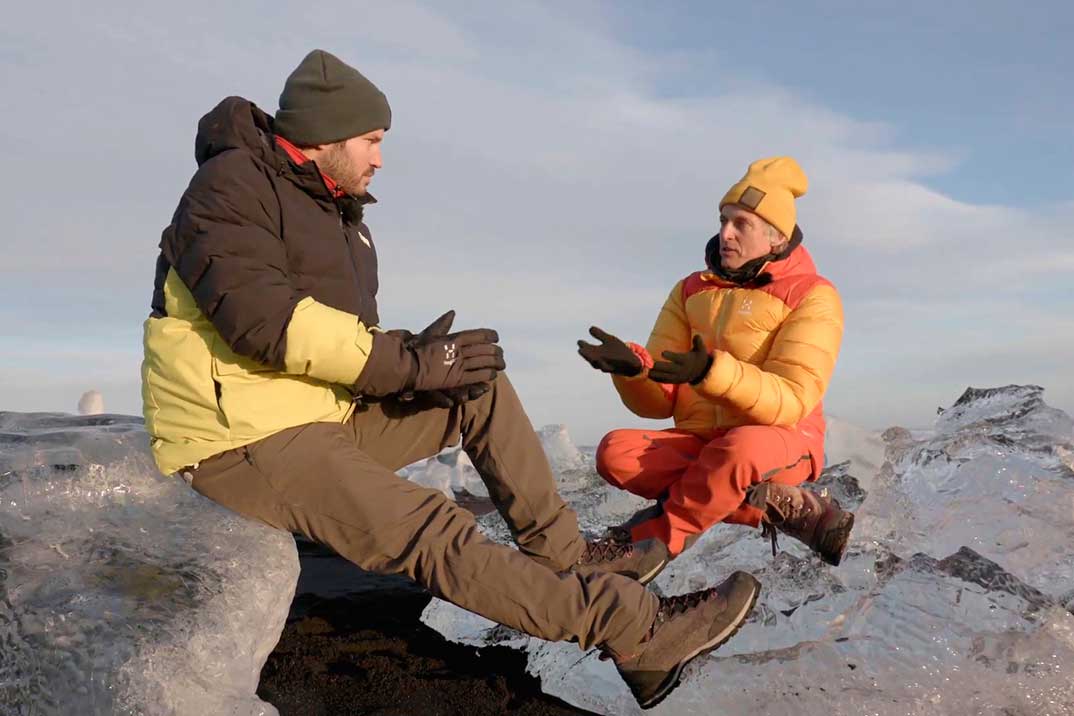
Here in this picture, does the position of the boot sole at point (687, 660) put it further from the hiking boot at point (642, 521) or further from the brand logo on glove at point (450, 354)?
the brand logo on glove at point (450, 354)

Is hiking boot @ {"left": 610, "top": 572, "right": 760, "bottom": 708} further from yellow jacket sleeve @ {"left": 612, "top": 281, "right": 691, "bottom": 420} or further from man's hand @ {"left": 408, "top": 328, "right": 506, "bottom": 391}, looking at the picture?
yellow jacket sleeve @ {"left": 612, "top": 281, "right": 691, "bottom": 420}

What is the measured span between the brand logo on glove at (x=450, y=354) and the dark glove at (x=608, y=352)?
748 millimetres

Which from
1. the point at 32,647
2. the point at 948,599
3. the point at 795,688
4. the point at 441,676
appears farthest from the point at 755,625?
the point at 32,647

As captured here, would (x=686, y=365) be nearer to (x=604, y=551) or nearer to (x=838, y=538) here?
(x=604, y=551)

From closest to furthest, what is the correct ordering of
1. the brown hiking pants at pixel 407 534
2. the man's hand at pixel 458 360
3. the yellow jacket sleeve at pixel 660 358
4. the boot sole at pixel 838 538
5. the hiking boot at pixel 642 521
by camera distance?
1. the brown hiking pants at pixel 407 534
2. the man's hand at pixel 458 360
3. the boot sole at pixel 838 538
4. the hiking boot at pixel 642 521
5. the yellow jacket sleeve at pixel 660 358

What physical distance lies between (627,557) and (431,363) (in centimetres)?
101

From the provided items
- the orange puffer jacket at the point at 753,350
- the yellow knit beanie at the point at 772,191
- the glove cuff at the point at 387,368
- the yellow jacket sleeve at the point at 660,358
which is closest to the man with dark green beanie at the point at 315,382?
the glove cuff at the point at 387,368

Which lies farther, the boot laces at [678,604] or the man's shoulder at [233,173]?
the boot laces at [678,604]

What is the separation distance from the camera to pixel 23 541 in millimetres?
2926

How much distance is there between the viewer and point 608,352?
11.1 feet

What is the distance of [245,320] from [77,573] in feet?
3.45

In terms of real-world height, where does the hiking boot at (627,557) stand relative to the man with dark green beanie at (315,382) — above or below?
below

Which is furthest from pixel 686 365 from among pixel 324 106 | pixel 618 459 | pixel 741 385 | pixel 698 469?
pixel 324 106

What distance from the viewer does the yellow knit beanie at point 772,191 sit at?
3.61 meters
